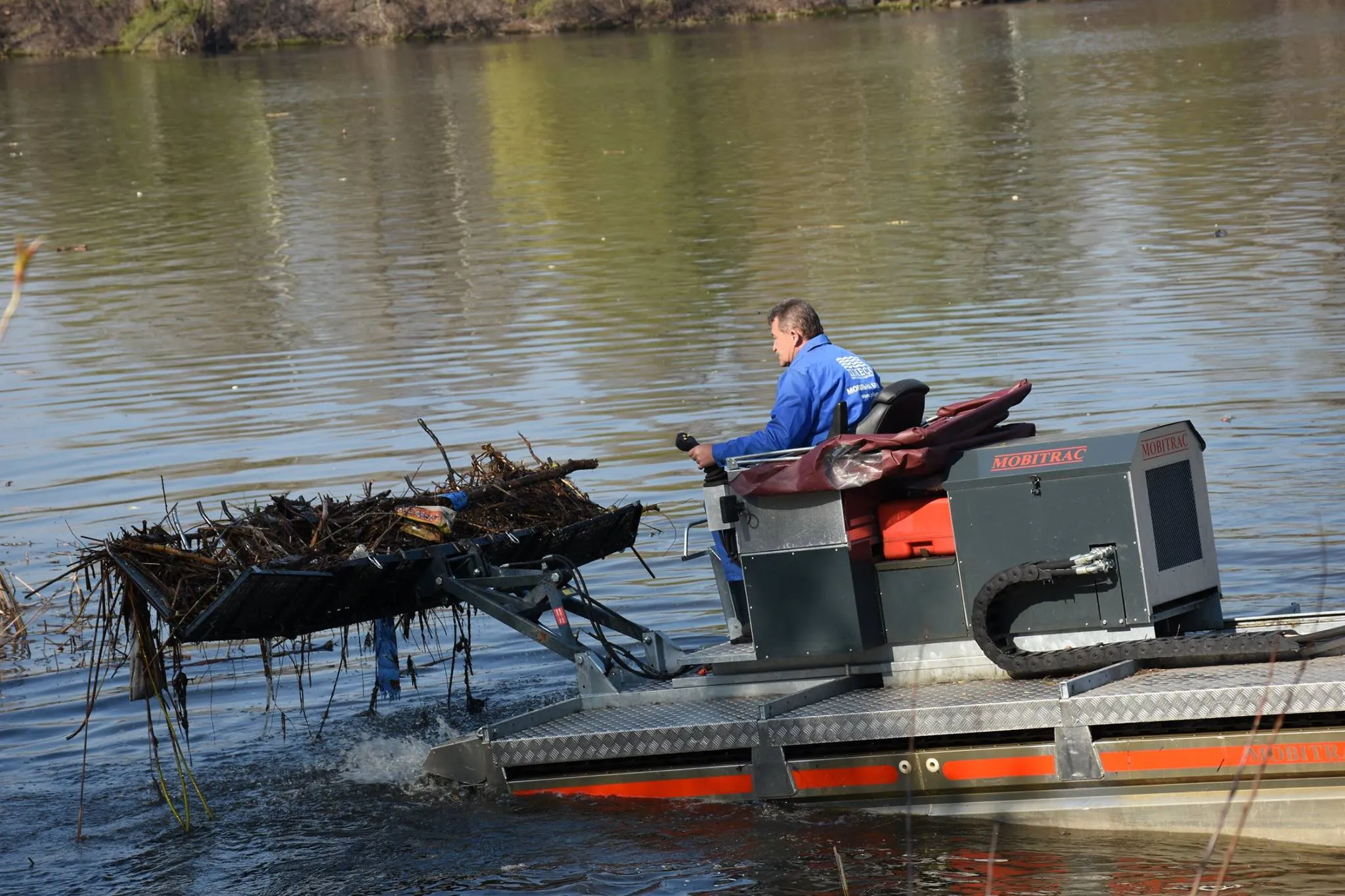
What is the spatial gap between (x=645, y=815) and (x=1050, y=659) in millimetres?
1669

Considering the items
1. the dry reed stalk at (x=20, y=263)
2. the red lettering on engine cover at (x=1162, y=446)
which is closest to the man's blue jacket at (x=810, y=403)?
the red lettering on engine cover at (x=1162, y=446)

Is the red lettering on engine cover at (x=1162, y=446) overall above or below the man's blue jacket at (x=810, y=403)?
below

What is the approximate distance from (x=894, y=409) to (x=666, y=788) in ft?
5.51

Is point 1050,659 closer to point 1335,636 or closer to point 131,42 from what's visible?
point 1335,636

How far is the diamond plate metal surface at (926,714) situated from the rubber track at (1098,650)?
0.32 ft

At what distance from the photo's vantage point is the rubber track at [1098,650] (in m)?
5.86

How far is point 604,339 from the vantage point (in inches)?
648

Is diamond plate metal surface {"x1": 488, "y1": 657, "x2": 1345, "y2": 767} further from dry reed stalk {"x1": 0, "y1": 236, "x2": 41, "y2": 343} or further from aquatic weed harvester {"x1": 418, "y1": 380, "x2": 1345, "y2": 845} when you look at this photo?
dry reed stalk {"x1": 0, "y1": 236, "x2": 41, "y2": 343}

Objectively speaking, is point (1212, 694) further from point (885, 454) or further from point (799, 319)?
point (799, 319)

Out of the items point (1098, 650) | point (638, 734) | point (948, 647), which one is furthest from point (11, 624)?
point (1098, 650)

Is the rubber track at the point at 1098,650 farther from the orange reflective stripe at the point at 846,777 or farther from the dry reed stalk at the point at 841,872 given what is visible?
the dry reed stalk at the point at 841,872

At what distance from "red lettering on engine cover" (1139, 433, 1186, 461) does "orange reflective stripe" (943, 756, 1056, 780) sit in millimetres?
1087

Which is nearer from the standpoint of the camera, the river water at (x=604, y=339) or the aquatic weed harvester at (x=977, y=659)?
the aquatic weed harvester at (x=977, y=659)

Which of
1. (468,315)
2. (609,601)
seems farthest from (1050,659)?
(468,315)
